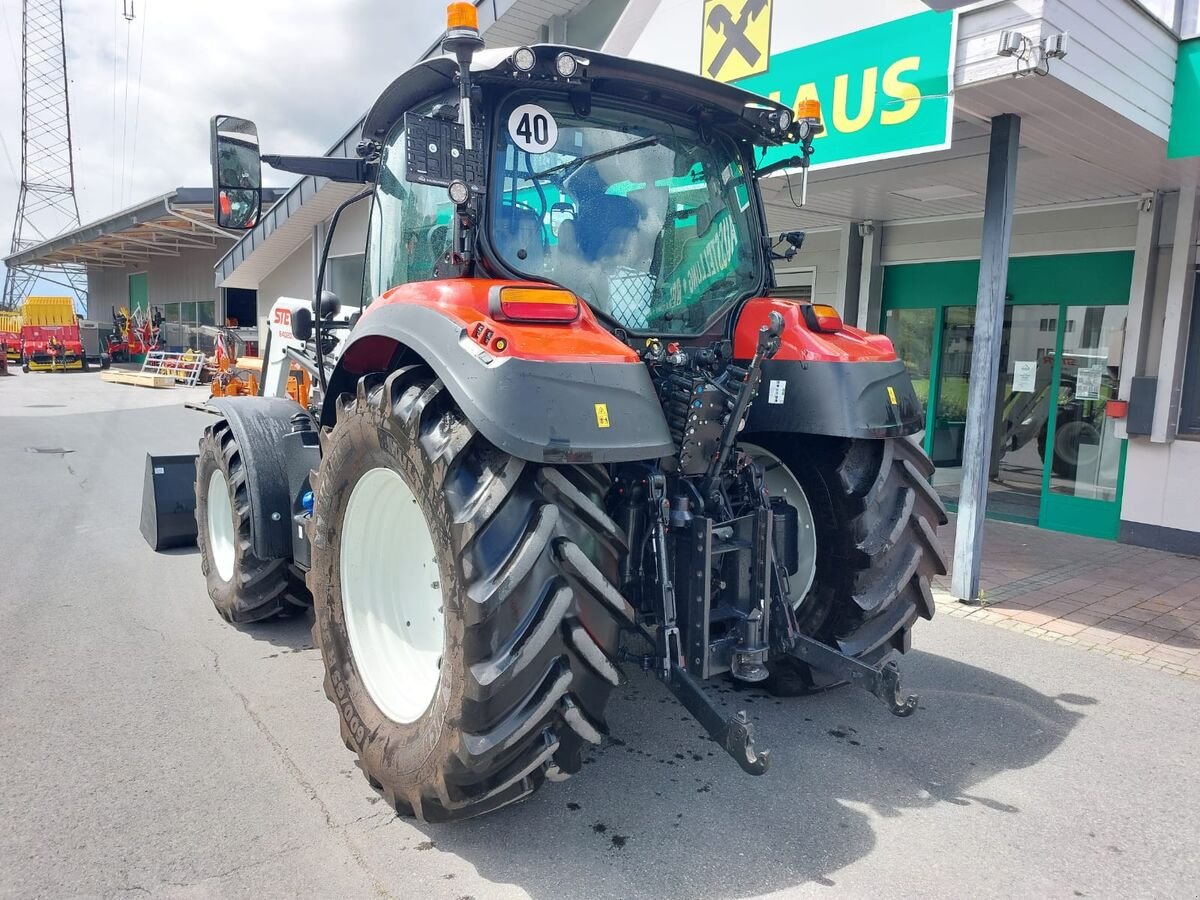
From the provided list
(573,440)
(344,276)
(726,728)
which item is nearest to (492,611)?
(573,440)

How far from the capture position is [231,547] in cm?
491

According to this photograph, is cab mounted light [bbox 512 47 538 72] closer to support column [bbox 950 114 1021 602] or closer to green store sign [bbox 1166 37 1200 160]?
support column [bbox 950 114 1021 602]

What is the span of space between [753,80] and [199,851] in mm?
5874

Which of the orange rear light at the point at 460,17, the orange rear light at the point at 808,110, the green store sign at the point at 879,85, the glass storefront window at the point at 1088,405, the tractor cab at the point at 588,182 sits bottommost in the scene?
the glass storefront window at the point at 1088,405

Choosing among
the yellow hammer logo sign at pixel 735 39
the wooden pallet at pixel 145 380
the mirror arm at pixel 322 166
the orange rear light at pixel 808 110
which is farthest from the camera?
the wooden pallet at pixel 145 380

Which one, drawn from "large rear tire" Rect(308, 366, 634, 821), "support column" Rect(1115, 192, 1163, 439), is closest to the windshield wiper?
"large rear tire" Rect(308, 366, 634, 821)

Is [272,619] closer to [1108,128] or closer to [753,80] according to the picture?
[753,80]

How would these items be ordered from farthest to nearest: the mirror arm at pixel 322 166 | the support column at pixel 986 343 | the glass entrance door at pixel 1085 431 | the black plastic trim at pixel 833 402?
the glass entrance door at pixel 1085 431 → the support column at pixel 986 343 → the mirror arm at pixel 322 166 → the black plastic trim at pixel 833 402

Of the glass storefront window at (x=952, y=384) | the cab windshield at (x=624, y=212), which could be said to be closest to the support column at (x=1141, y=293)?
the glass storefront window at (x=952, y=384)

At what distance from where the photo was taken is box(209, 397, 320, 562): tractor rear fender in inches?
165

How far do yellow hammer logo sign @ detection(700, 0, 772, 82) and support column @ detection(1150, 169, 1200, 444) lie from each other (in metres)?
3.56

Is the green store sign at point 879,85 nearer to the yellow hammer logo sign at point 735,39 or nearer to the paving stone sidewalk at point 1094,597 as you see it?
the yellow hammer logo sign at point 735,39

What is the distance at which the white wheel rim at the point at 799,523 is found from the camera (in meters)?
3.49

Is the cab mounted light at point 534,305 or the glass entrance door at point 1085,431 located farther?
the glass entrance door at point 1085,431
